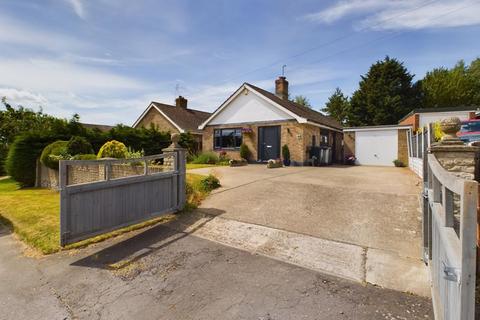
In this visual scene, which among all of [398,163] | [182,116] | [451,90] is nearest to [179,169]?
[398,163]

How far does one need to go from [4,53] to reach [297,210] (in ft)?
37.6

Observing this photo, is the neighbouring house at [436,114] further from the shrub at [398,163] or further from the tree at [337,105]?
the tree at [337,105]

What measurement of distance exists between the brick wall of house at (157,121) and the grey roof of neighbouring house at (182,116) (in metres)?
0.57

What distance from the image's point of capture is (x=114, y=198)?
16.6 ft

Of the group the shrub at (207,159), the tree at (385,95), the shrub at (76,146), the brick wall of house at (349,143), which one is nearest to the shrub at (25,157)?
the shrub at (76,146)

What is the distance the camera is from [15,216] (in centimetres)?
704

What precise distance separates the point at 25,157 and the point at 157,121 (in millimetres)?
12143

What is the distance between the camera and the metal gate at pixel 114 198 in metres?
4.43

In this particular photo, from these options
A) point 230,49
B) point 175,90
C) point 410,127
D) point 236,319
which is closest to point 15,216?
point 236,319

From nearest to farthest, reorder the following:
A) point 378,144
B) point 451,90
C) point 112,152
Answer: point 112,152 → point 378,144 → point 451,90

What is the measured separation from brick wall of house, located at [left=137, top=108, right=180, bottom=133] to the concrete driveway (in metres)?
16.0

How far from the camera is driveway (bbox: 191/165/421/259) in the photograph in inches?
180

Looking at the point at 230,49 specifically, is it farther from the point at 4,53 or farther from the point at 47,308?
the point at 47,308

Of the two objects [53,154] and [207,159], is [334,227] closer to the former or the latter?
[53,154]
